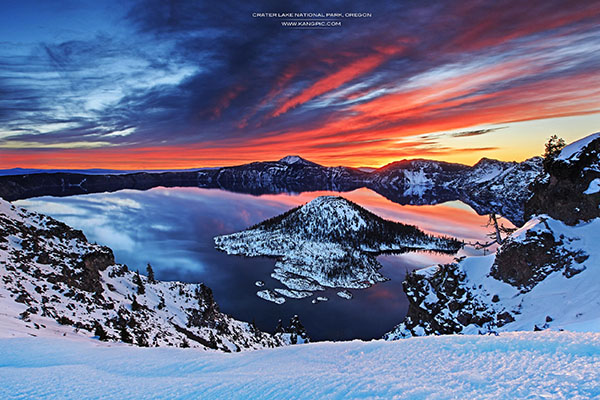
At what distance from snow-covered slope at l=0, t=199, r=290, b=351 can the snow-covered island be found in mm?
51600

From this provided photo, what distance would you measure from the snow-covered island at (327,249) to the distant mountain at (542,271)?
7799 cm

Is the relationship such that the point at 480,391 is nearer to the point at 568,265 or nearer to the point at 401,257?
the point at 568,265

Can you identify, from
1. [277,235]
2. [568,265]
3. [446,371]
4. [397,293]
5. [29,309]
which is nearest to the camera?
[446,371]

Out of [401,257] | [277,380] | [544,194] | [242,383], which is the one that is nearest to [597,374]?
[277,380]

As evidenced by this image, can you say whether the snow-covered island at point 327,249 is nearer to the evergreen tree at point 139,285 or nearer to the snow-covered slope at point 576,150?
the evergreen tree at point 139,285

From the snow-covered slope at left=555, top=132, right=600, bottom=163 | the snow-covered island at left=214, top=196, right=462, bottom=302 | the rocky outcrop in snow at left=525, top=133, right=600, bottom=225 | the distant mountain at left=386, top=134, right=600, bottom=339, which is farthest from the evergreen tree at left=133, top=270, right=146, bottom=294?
the snow-covered slope at left=555, top=132, right=600, bottom=163

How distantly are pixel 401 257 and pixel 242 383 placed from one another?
16720 cm

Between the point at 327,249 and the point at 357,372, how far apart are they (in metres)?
161

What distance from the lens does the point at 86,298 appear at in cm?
2978

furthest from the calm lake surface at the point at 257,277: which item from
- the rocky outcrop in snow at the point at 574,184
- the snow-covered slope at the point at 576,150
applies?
the snow-covered slope at the point at 576,150

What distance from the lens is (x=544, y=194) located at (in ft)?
97.2

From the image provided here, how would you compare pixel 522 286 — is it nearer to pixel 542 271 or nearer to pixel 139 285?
pixel 542 271

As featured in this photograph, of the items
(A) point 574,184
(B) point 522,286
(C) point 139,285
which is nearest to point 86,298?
(C) point 139,285

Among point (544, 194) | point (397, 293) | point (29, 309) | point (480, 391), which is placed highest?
point (544, 194)
